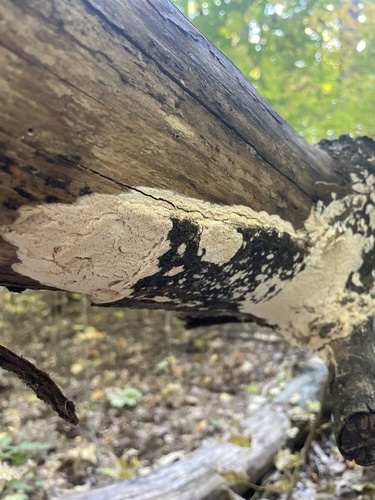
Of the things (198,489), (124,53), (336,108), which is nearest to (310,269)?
(124,53)

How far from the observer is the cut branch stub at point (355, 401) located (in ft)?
3.67

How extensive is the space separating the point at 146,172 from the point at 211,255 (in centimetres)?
27

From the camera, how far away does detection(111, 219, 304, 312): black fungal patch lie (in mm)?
860

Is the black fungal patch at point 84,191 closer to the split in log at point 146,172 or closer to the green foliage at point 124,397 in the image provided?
the split in log at point 146,172

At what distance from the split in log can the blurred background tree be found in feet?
5.96

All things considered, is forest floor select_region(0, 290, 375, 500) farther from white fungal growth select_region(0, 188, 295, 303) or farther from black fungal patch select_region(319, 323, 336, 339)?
white fungal growth select_region(0, 188, 295, 303)

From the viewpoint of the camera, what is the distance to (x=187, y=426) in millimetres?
2873

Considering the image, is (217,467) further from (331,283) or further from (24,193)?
(24,193)

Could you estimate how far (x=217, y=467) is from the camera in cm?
199

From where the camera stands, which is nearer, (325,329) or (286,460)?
(325,329)

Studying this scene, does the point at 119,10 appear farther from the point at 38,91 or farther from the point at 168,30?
the point at 38,91

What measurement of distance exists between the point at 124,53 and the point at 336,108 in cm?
249

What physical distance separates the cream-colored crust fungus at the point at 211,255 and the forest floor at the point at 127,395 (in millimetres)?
998

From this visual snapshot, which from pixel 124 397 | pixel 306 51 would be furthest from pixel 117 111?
pixel 124 397
